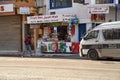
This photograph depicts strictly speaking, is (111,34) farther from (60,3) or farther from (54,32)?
(60,3)

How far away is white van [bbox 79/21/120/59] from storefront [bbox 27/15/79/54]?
5.85 meters

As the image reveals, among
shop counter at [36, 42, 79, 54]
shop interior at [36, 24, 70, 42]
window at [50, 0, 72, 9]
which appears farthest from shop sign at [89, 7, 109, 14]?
shop interior at [36, 24, 70, 42]

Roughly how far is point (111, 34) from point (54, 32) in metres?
11.1

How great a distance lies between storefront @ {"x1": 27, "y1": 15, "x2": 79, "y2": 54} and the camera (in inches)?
1157

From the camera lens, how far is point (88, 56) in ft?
75.6

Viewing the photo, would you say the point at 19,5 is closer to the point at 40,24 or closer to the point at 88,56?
the point at 40,24

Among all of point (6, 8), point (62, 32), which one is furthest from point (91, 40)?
point (6, 8)

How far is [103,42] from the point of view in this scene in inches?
866

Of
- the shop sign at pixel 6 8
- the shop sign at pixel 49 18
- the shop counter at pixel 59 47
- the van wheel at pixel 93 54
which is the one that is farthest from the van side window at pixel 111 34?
the shop sign at pixel 6 8

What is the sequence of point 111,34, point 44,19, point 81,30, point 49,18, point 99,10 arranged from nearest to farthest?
point 111,34, point 99,10, point 49,18, point 81,30, point 44,19

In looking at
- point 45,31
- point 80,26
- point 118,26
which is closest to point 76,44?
point 80,26

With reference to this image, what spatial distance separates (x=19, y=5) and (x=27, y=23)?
1.93m

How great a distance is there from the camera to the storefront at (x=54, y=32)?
29.4 meters

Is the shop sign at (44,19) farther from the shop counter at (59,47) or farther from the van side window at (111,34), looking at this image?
the van side window at (111,34)
